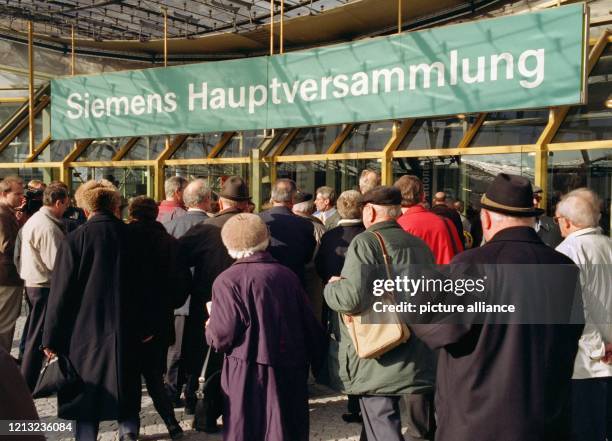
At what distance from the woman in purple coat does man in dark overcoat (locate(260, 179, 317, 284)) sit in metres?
1.33

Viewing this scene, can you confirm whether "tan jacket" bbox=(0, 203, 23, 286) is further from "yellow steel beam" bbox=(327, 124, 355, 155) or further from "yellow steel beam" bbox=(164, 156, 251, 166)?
"yellow steel beam" bbox=(164, 156, 251, 166)

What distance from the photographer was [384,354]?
11.0 feet

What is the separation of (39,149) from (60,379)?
10896 mm

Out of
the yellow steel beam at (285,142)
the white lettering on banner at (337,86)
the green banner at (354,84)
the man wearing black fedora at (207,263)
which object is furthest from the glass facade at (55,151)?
the man wearing black fedora at (207,263)

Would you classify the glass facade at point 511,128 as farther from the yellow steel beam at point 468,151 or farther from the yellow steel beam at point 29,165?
the yellow steel beam at point 29,165

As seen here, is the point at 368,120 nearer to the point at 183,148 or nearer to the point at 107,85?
the point at 183,148

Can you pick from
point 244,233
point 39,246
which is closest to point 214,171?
point 39,246

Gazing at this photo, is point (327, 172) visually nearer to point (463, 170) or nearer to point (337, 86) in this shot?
point (337, 86)

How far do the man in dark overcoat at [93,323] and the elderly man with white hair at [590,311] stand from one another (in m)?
2.70

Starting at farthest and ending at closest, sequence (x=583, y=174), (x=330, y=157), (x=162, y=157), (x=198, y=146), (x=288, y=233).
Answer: (x=162, y=157), (x=198, y=146), (x=330, y=157), (x=583, y=174), (x=288, y=233)

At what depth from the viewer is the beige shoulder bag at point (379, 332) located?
326cm

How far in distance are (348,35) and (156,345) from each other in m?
14.7

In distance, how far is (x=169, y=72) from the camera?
35.4 feet

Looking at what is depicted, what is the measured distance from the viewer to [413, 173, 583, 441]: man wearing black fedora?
226 cm
